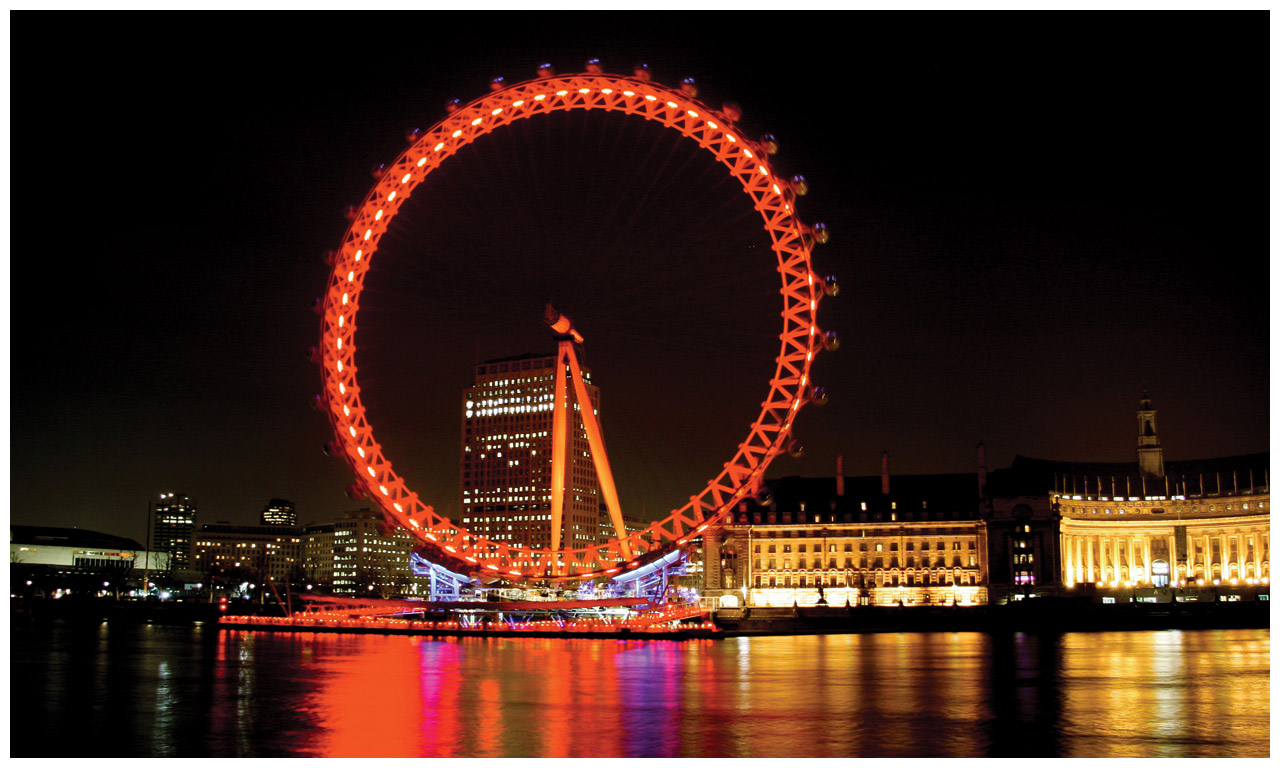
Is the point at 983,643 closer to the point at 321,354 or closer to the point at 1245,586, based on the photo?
the point at 321,354

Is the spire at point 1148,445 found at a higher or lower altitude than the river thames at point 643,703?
higher

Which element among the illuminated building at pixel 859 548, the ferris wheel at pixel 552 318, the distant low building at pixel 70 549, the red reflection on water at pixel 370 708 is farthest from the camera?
the distant low building at pixel 70 549

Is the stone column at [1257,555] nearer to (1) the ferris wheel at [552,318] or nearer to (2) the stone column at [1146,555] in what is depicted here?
(2) the stone column at [1146,555]

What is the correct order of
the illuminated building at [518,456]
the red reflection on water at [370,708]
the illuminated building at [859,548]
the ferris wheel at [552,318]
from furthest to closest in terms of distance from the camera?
the illuminated building at [859,548] < the illuminated building at [518,456] < the ferris wheel at [552,318] < the red reflection on water at [370,708]

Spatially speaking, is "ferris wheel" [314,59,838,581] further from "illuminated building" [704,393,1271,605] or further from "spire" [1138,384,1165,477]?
"spire" [1138,384,1165,477]

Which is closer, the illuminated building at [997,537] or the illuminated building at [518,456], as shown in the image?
the illuminated building at [518,456]

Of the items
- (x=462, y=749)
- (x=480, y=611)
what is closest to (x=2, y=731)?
(x=462, y=749)

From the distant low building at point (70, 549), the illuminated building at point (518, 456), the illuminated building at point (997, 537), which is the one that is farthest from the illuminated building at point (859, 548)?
the distant low building at point (70, 549)

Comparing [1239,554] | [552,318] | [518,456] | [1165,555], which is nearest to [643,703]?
[552,318]
